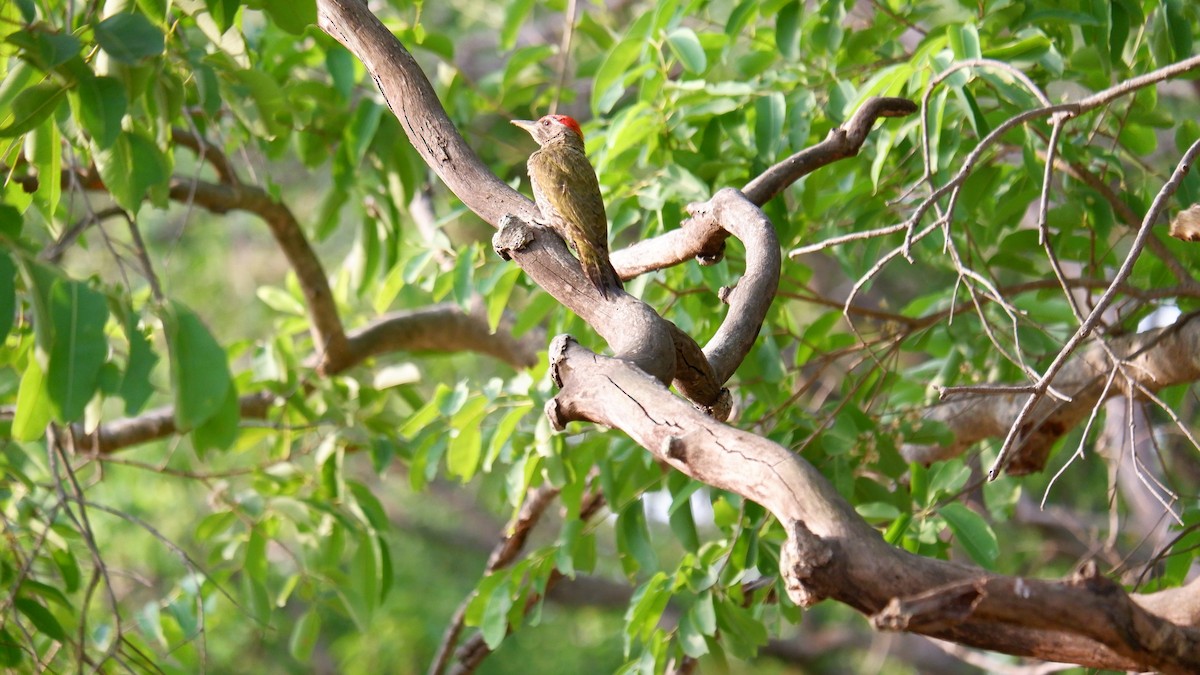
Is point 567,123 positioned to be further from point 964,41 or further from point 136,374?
point 136,374

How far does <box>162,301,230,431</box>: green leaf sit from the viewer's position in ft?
5.55

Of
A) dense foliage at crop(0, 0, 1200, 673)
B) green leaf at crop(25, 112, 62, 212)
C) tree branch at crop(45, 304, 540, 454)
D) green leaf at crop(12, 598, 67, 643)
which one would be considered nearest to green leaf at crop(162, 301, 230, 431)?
dense foliage at crop(0, 0, 1200, 673)

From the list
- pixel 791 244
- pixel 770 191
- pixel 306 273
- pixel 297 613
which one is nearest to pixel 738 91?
pixel 791 244

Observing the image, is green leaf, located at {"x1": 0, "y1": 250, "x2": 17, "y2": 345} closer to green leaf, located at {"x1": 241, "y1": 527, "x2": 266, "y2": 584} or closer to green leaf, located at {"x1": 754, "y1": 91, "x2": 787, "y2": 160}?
green leaf, located at {"x1": 754, "y1": 91, "x2": 787, "y2": 160}

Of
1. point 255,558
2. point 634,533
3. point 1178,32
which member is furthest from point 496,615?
point 1178,32

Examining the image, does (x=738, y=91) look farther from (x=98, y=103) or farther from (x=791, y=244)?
(x=98, y=103)

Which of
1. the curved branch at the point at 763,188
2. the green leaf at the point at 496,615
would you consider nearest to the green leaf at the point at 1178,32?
the curved branch at the point at 763,188

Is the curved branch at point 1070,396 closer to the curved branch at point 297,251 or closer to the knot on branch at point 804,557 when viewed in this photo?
the knot on branch at point 804,557

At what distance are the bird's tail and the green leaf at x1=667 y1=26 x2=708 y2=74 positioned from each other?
41.9 inches

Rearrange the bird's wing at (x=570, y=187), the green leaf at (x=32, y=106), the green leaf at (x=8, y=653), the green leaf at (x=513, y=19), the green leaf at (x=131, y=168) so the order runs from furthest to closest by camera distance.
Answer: the green leaf at (x=513, y=19), the green leaf at (x=8, y=653), the green leaf at (x=131, y=168), the bird's wing at (x=570, y=187), the green leaf at (x=32, y=106)

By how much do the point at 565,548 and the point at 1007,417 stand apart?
126cm

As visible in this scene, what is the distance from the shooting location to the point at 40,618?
8.83 ft

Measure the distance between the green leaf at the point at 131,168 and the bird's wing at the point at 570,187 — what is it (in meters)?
0.75

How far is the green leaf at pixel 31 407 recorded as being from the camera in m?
1.73
